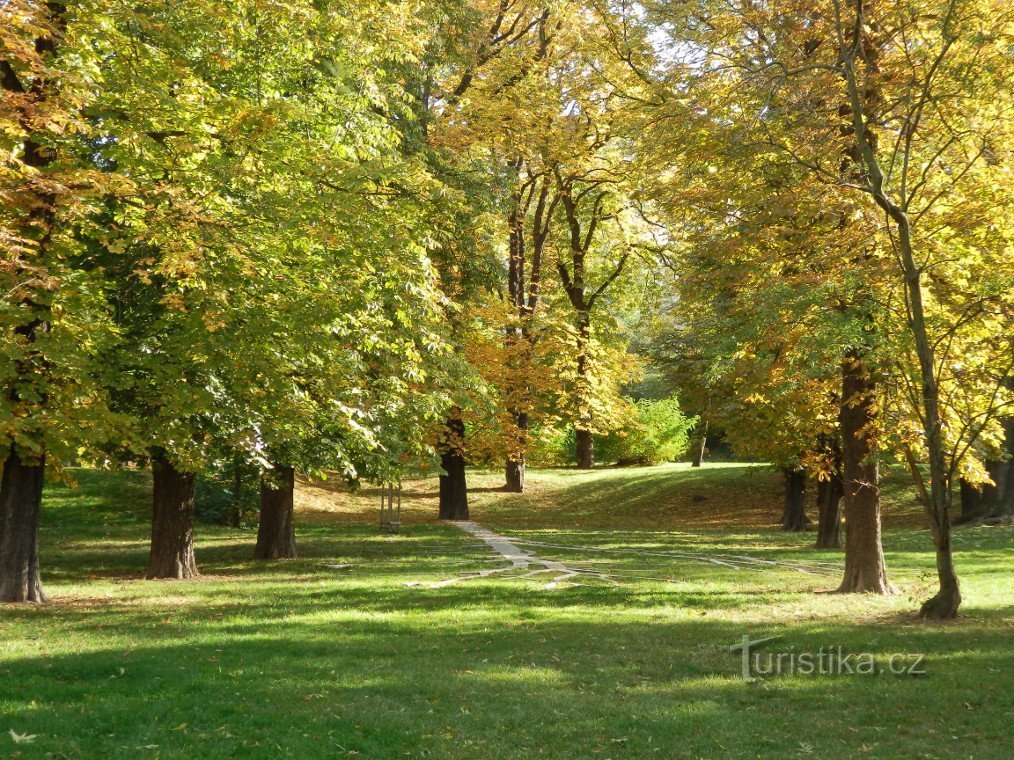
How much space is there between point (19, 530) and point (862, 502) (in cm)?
1157

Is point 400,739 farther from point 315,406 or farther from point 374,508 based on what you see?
point 374,508

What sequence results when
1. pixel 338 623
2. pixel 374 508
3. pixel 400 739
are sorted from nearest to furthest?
1. pixel 400 739
2. pixel 338 623
3. pixel 374 508

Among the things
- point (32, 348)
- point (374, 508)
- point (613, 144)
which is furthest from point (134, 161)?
point (374, 508)

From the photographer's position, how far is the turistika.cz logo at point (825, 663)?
833 cm

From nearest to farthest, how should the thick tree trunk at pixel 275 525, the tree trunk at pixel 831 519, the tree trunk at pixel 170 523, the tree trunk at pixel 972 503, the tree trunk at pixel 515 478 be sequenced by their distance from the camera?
the tree trunk at pixel 170 523
the thick tree trunk at pixel 275 525
the tree trunk at pixel 831 519
the tree trunk at pixel 972 503
the tree trunk at pixel 515 478

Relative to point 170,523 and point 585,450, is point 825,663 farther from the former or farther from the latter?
point 585,450

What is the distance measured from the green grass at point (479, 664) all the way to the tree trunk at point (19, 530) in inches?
19.0

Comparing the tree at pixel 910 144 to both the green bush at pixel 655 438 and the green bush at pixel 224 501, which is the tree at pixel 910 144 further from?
the green bush at pixel 655 438

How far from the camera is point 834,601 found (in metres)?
12.4

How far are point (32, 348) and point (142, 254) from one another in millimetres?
2813

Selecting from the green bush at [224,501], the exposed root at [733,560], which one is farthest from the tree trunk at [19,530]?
the green bush at [224,501]

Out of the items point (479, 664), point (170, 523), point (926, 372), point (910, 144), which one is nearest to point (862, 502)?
point (926, 372)

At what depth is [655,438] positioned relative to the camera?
1768 inches

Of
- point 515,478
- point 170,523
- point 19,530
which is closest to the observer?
point 19,530
